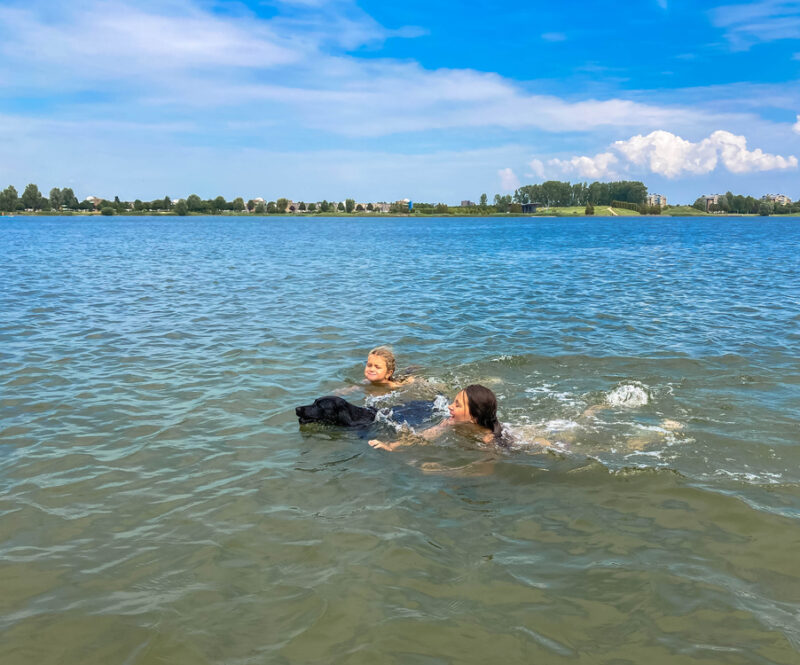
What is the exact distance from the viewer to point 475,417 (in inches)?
348

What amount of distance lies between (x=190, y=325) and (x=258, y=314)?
278 centimetres

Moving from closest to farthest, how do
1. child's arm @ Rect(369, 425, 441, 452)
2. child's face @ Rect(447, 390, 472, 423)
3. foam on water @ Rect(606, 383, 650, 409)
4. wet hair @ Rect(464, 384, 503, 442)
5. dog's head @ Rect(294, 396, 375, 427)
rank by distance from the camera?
wet hair @ Rect(464, 384, 503, 442) → child's face @ Rect(447, 390, 472, 423) → child's arm @ Rect(369, 425, 441, 452) → dog's head @ Rect(294, 396, 375, 427) → foam on water @ Rect(606, 383, 650, 409)

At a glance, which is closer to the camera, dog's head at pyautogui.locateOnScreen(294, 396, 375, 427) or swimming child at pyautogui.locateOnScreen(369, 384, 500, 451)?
swimming child at pyautogui.locateOnScreen(369, 384, 500, 451)

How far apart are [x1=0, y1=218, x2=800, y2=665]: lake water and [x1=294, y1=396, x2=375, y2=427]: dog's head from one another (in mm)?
228

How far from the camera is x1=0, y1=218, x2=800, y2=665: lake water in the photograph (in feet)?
16.5

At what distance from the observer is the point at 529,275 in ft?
116

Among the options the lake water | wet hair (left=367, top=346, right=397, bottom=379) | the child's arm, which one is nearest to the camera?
the lake water

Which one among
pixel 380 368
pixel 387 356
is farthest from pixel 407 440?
pixel 387 356

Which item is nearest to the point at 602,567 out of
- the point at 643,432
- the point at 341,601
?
the point at 341,601

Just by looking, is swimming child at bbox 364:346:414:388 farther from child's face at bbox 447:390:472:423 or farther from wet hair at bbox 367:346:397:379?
child's face at bbox 447:390:472:423

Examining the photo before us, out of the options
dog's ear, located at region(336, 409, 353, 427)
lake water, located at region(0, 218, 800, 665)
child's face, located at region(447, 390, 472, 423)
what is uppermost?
child's face, located at region(447, 390, 472, 423)

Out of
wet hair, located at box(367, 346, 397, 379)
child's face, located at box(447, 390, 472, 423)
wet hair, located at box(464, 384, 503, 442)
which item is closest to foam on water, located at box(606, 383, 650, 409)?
wet hair, located at box(464, 384, 503, 442)

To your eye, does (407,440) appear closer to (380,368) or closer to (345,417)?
(345,417)

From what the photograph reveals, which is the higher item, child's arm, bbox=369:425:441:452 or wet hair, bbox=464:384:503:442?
wet hair, bbox=464:384:503:442
